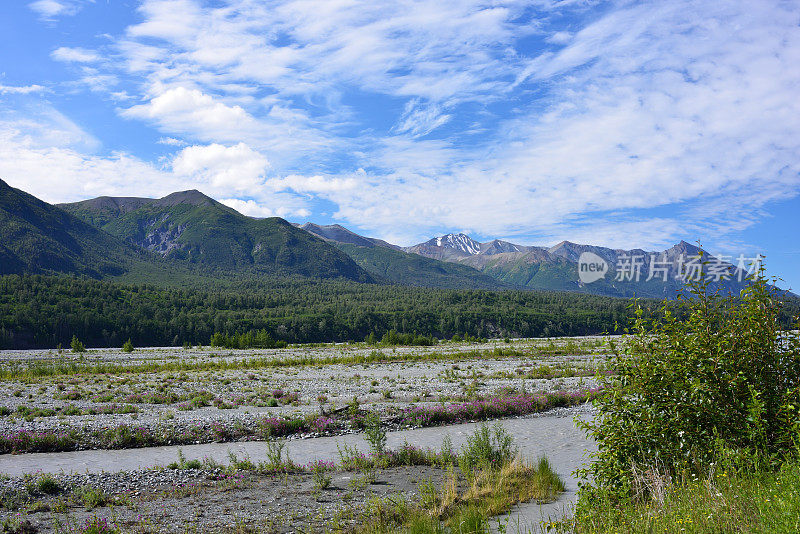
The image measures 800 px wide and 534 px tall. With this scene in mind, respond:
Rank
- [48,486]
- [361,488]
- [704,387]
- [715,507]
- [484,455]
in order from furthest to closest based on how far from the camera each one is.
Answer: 1. [484,455]
2. [48,486]
3. [361,488]
4. [704,387]
5. [715,507]

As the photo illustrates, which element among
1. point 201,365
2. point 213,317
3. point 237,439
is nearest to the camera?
point 237,439

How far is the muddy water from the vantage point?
17.0 m

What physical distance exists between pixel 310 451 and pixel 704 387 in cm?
1539

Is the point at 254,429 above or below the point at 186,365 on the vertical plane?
above

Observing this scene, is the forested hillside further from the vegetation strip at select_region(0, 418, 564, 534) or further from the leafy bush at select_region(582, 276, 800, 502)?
the leafy bush at select_region(582, 276, 800, 502)

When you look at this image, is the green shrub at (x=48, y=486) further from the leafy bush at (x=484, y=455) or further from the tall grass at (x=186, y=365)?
the tall grass at (x=186, y=365)

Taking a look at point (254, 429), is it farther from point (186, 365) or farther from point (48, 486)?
point (186, 365)

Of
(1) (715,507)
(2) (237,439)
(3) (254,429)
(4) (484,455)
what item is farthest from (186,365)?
(1) (715,507)

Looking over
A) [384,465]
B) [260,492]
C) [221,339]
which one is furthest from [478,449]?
[221,339]

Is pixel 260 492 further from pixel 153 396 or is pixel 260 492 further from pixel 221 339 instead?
pixel 221 339

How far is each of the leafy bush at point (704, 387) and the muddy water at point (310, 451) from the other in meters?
6.81

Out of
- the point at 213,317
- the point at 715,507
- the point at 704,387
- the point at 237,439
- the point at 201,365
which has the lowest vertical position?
the point at 201,365

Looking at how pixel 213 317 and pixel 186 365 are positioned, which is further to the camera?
pixel 213 317

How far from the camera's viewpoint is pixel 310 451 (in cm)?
1908
